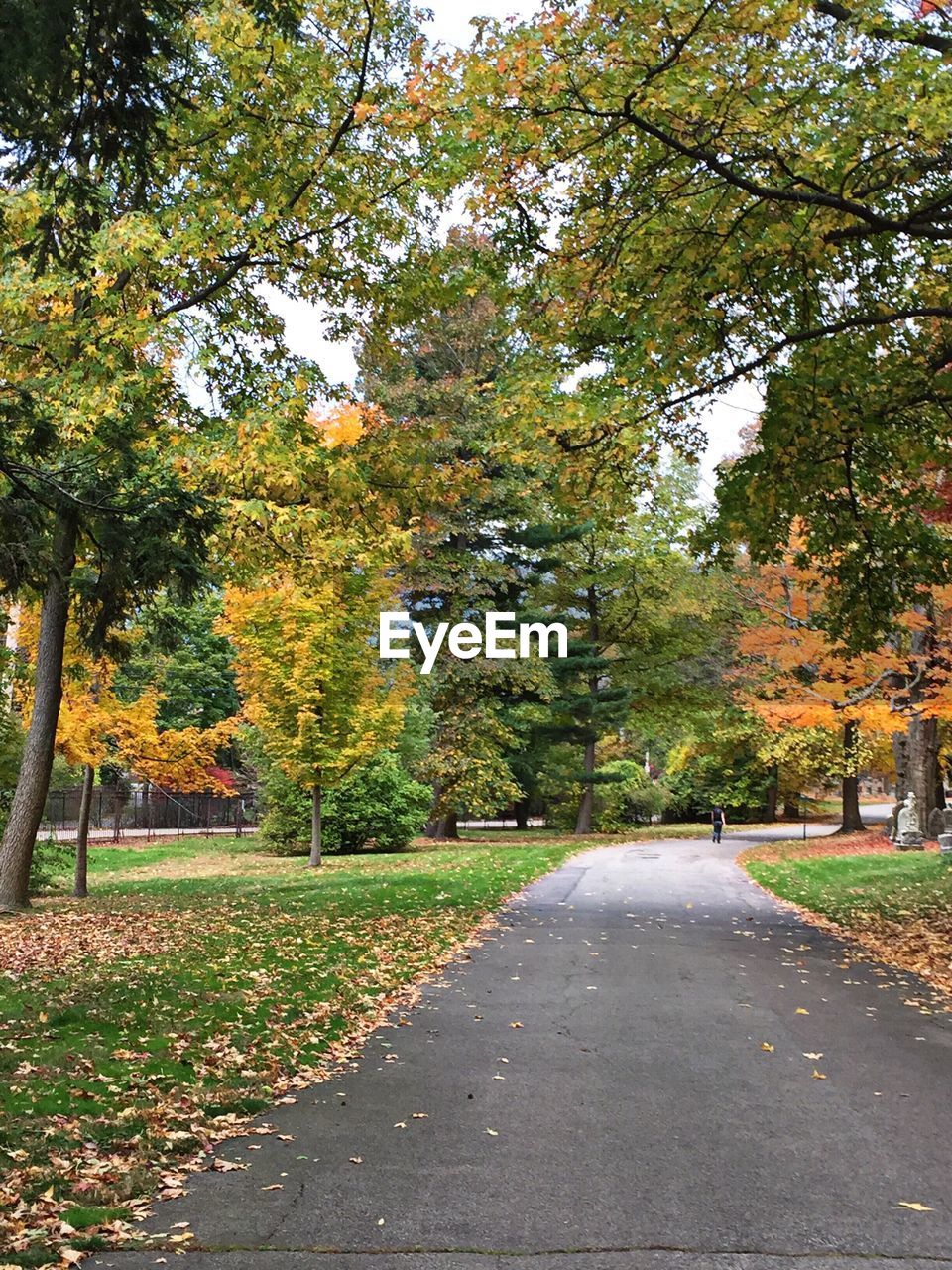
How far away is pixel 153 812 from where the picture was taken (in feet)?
129

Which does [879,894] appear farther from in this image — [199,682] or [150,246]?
[199,682]

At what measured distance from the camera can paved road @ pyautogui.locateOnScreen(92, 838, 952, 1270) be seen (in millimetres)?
3629

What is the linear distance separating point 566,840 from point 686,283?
2302 cm

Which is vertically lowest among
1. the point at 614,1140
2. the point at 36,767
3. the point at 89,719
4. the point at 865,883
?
the point at 865,883

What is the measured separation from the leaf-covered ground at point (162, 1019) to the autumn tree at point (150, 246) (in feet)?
10.1

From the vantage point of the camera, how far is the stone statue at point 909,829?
2331 centimetres

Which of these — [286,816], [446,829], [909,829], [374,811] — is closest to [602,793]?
[446,829]

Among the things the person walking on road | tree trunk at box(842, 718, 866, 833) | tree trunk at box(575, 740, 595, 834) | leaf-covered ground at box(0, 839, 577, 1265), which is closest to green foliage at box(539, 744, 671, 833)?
tree trunk at box(575, 740, 595, 834)

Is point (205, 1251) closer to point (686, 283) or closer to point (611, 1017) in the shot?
point (611, 1017)

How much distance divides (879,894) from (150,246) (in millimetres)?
13528

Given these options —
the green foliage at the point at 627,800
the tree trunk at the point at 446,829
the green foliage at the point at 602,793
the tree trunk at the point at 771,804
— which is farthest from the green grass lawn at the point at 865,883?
the tree trunk at the point at 771,804

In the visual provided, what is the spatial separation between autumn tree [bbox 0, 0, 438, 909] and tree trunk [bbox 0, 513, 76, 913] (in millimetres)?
28

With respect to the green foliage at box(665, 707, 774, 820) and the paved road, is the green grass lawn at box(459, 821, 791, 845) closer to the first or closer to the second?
the green foliage at box(665, 707, 774, 820)

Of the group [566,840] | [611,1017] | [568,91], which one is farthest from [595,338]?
[566,840]
